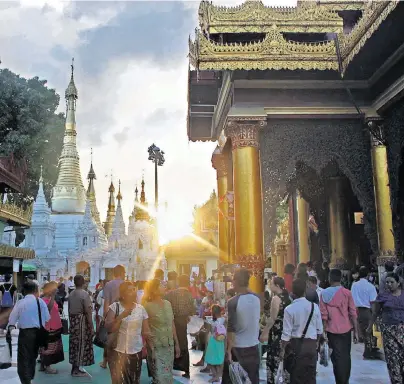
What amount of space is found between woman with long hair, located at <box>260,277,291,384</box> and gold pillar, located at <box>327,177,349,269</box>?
28.2ft

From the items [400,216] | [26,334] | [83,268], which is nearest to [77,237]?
[83,268]

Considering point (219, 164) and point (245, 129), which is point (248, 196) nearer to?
point (245, 129)

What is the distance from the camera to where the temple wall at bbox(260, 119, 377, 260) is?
A: 11992 mm

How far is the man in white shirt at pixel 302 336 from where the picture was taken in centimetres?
532

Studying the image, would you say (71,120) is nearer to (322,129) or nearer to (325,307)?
(322,129)

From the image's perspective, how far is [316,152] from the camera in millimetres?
12352

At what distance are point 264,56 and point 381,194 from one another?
4.09 m

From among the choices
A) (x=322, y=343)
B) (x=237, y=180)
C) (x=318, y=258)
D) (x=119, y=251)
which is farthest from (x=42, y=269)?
(x=322, y=343)

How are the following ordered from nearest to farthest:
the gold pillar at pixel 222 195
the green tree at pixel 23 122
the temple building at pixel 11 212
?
1. the gold pillar at pixel 222 195
2. the temple building at pixel 11 212
3. the green tree at pixel 23 122

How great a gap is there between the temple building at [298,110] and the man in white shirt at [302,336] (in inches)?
224

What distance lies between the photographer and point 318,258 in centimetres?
1619

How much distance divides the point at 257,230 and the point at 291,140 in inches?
95.4

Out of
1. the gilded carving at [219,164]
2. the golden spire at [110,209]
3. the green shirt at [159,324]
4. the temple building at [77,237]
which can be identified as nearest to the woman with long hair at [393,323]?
the green shirt at [159,324]

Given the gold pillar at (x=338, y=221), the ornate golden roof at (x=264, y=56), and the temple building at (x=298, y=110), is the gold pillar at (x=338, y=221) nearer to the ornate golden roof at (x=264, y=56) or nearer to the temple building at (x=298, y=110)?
the temple building at (x=298, y=110)
